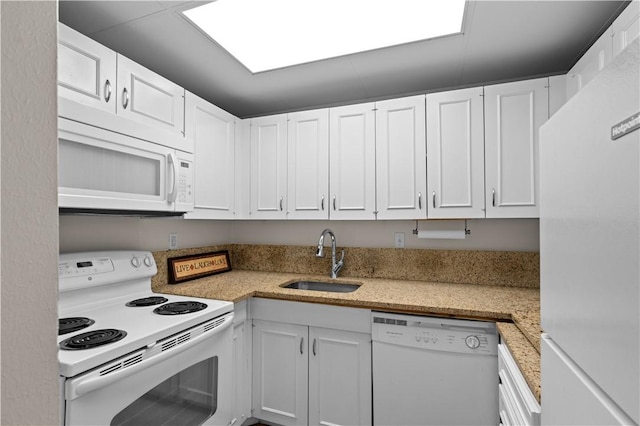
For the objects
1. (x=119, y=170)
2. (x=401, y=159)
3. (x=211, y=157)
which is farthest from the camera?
(x=211, y=157)

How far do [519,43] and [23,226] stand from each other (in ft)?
7.20

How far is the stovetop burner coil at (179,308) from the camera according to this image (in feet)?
5.45

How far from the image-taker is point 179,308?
1.73m

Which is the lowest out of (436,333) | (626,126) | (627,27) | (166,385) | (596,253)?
(166,385)

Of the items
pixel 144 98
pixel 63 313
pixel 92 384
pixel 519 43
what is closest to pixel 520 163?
pixel 519 43

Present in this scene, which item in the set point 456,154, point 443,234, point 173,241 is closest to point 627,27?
point 456,154

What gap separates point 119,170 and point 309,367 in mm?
1487

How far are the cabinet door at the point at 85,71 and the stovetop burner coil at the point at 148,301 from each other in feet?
3.29

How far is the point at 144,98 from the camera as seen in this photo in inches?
70.7

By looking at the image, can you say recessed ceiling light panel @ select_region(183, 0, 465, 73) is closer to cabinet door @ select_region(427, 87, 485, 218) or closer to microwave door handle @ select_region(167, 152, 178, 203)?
cabinet door @ select_region(427, 87, 485, 218)

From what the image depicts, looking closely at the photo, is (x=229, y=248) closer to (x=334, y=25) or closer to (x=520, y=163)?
(x=334, y=25)

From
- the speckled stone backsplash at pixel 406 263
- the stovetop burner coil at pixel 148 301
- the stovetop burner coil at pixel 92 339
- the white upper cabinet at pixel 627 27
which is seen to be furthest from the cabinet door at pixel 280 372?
the white upper cabinet at pixel 627 27

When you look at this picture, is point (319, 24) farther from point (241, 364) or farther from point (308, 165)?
point (241, 364)

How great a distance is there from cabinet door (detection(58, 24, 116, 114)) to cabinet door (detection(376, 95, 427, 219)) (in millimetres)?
1533
